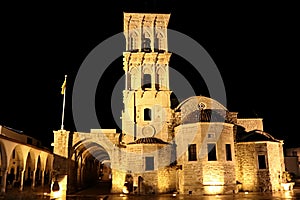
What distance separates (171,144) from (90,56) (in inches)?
622

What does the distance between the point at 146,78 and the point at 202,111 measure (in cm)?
908

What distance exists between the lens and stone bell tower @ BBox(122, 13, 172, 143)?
2861 centimetres

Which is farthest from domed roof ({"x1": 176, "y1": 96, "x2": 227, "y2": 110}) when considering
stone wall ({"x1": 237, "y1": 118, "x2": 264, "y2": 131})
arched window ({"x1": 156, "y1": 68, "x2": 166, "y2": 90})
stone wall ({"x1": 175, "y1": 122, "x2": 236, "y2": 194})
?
stone wall ({"x1": 237, "y1": 118, "x2": 264, "y2": 131})

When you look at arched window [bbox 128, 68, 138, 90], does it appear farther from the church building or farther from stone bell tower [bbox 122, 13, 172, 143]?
the church building

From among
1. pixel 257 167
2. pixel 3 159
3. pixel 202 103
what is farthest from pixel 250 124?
pixel 3 159

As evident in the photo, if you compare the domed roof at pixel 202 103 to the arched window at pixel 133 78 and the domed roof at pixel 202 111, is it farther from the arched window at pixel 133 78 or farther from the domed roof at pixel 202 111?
the arched window at pixel 133 78

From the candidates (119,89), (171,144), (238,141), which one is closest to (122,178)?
(171,144)

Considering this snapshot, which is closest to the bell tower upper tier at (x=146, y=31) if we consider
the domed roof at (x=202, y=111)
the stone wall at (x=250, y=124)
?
the domed roof at (x=202, y=111)

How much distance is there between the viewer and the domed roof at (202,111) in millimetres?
23884

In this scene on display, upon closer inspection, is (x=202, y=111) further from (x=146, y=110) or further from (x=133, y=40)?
(x=133, y=40)

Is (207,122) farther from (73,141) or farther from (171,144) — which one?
(73,141)

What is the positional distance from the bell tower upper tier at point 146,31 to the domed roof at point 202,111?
315 inches

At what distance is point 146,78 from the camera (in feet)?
103

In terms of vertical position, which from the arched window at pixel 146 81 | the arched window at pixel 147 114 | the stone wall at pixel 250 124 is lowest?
the stone wall at pixel 250 124
